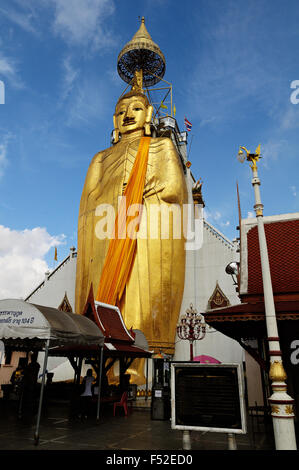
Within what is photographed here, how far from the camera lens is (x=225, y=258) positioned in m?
18.5

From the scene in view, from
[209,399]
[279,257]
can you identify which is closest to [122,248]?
[279,257]

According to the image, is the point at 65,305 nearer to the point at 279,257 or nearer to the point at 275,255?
the point at 275,255

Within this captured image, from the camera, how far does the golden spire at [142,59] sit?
2283cm

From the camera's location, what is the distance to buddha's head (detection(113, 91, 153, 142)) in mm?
19750

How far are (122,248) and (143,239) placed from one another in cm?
117

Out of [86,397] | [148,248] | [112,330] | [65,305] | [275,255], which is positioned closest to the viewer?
[275,255]

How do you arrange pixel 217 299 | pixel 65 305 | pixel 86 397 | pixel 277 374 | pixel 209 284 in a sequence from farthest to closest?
1. pixel 65 305
2. pixel 209 284
3. pixel 217 299
4. pixel 86 397
5. pixel 277 374

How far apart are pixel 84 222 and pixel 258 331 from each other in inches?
480

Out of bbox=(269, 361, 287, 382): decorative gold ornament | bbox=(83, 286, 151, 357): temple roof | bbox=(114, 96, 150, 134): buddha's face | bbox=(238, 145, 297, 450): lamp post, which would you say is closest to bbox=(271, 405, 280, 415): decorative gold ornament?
bbox=(238, 145, 297, 450): lamp post

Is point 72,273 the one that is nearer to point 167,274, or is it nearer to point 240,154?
point 167,274

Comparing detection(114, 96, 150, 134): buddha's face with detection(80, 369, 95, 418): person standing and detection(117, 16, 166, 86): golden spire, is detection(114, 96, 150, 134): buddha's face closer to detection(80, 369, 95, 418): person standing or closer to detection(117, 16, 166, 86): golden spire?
detection(117, 16, 166, 86): golden spire

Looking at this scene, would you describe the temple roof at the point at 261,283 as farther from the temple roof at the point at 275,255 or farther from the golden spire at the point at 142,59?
the golden spire at the point at 142,59

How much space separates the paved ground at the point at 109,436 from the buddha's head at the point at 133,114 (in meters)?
15.6

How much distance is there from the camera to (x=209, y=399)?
192 inches
